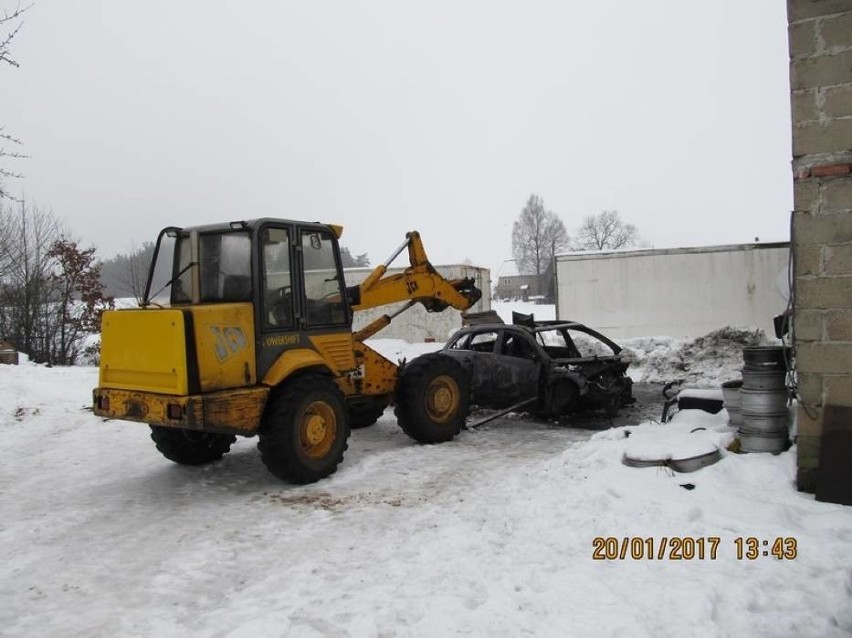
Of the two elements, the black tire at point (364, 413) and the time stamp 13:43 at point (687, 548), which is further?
the black tire at point (364, 413)

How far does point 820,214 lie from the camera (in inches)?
192

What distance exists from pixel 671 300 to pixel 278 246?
14.9 meters

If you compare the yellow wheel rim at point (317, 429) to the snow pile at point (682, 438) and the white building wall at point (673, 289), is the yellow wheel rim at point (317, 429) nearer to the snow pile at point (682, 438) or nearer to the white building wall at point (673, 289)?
the snow pile at point (682, 438)

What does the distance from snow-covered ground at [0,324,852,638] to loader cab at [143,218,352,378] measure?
5.18 feet

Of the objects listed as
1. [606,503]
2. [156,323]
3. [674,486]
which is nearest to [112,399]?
[156,323]

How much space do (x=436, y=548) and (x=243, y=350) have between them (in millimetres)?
2670

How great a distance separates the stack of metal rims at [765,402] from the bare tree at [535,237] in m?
73.6

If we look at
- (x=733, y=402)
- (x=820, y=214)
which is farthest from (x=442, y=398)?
(x=820, y=214)

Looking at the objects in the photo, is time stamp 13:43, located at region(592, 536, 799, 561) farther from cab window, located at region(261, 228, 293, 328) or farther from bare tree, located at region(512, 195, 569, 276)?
bare tree, located at region(512, 195, 569, 276)

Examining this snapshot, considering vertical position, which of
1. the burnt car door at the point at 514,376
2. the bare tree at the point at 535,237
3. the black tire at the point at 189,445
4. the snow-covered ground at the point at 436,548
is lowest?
the snow-covered ground at the point at 436,548

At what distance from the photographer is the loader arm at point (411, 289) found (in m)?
7.88

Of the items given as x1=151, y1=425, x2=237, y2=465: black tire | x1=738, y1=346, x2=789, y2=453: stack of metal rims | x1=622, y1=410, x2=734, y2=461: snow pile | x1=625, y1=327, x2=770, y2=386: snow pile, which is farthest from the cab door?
x1=625, y1=327, x2=770, y2=386: snow pile

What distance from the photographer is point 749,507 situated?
4516 millimetres

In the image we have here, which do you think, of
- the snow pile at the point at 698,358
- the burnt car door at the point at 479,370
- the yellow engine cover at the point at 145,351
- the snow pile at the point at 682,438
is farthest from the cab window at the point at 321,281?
the snow pile at the point at 698,358
